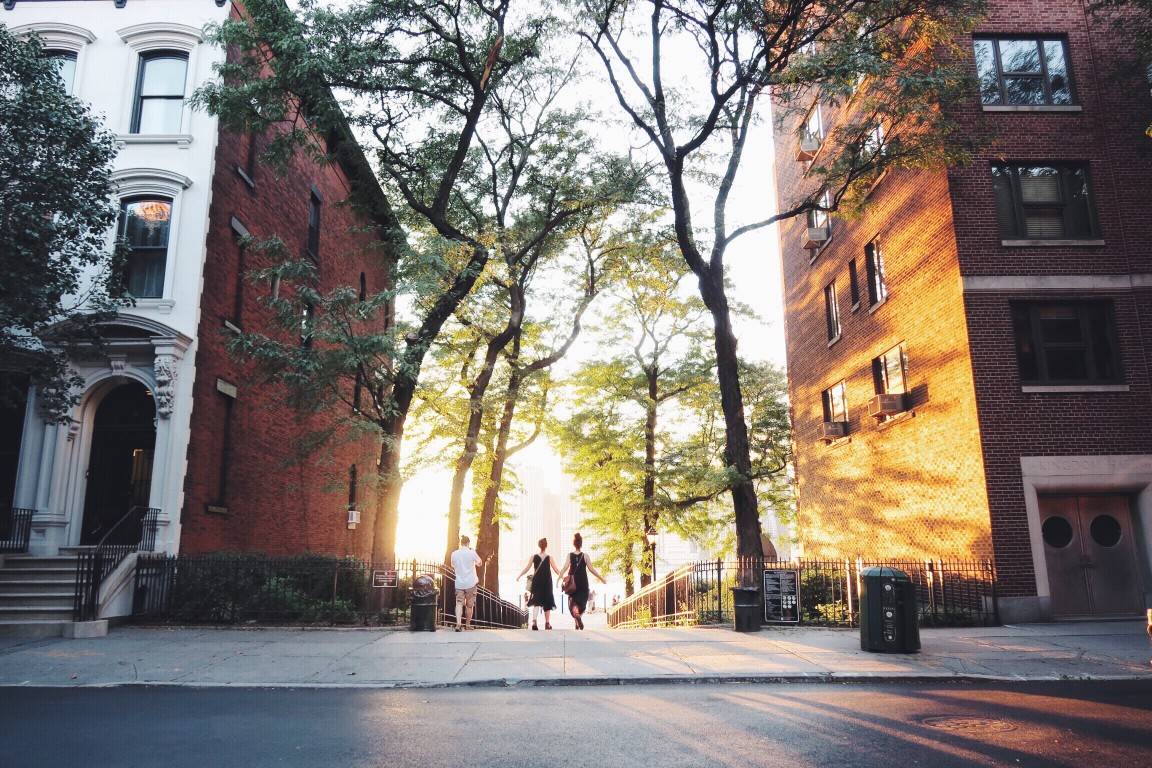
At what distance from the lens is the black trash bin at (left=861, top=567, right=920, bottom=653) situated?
10.3 metres

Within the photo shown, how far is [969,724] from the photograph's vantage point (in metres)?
6.59

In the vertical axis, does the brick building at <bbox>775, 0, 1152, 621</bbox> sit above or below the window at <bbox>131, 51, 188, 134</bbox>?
below

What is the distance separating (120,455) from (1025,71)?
2119 cm

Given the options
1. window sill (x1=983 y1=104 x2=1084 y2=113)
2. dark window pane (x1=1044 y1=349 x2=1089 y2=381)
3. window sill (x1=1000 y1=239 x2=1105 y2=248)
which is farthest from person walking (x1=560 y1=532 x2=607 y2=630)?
window sill (x1=983 y1=104 x2=1084 y2=113)

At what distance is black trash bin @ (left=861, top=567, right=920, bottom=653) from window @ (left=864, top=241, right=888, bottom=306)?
10198mm

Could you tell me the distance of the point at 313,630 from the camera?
12.7m

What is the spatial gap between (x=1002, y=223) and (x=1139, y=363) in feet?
12.5

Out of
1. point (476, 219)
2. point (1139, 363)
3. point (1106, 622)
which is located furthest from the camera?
point (476, 219)

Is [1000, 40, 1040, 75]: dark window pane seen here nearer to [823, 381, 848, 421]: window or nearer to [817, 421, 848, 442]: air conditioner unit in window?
[823, 381, 848, 421]: window

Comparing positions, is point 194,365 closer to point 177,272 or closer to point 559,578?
point 177,272

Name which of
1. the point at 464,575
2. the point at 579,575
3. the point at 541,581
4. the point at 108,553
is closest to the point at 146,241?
the point at 108,553

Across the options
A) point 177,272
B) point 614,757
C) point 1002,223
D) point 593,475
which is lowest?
point 614,757

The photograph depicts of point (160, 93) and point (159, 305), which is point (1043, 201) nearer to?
point (159, 305)

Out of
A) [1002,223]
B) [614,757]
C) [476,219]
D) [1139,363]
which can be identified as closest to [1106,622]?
[1139,363]
